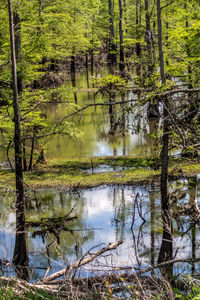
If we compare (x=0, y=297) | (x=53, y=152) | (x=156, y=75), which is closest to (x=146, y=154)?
Answer: (x=53, y=152)

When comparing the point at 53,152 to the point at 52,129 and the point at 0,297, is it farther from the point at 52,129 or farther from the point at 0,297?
the point at 0,297

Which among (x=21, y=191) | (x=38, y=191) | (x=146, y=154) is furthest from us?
(x=146, y=154)

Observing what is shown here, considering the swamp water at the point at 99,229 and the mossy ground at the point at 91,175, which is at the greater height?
the mossy ground at the point at 91,175

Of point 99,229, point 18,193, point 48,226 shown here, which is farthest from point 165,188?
point 48,226

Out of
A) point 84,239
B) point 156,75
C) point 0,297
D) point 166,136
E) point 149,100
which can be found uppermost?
point 156,75

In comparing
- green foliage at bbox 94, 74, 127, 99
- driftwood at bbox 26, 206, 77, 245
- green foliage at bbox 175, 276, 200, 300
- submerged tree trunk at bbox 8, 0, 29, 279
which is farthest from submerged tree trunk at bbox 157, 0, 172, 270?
green foliage at bbox 175, 276, 200, 300

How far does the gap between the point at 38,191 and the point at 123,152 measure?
7.21m

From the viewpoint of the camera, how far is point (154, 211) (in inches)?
591

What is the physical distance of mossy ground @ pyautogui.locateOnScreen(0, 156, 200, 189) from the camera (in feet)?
58.7

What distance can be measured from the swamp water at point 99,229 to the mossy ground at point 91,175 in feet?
2.08

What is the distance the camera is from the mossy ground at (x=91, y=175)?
17.9 m

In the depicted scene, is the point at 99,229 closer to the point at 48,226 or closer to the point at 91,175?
the point at 48,226

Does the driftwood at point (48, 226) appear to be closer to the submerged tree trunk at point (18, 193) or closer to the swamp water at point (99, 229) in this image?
the swamp water at point (99, 229)

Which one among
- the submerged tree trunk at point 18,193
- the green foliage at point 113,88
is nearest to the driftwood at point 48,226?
the submerged tree trunk at point 18,193
